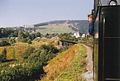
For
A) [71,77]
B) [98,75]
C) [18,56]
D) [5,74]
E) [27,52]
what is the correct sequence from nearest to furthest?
[98,75] < [71,77] < [5,74] < [27,52] < [18,56]

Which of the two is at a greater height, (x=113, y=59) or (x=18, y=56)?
(x=113, y=59)

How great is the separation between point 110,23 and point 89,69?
1522 centimetres

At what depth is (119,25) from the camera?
5047mm

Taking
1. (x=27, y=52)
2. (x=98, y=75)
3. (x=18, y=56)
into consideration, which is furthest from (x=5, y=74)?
(x=18, y=56)

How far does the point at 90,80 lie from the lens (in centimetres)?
1571

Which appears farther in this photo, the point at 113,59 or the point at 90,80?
the point at 90,80

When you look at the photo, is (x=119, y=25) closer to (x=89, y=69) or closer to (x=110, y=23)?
(x=110, y=23)

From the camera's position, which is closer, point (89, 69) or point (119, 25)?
point (119, 25)

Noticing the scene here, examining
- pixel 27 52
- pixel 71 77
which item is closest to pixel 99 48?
pixel 71 77

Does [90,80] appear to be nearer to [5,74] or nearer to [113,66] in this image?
[113,66]

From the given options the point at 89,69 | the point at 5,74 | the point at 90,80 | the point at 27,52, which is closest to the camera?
the point at 90,80

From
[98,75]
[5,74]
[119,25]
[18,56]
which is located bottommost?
[18,56]

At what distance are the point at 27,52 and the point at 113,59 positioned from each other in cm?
12343

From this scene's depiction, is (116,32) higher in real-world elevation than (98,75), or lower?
higher
